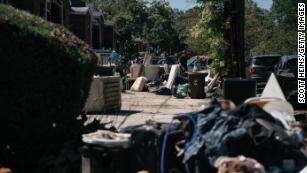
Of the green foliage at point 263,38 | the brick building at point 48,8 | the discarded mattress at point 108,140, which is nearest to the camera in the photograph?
the discarded mattress at point 108,140

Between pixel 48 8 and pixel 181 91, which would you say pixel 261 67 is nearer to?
pixel 181 91

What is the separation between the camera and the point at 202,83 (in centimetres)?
2036

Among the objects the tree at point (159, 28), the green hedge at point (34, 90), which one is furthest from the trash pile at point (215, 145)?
the tree at point (159, 28)

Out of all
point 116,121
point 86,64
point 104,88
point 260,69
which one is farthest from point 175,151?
point 260,69

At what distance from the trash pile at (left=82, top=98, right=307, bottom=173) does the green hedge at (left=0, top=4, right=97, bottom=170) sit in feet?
4.59

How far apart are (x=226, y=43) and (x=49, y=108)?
47.9 feet

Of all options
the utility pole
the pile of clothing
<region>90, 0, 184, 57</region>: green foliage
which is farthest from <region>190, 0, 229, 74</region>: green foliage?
<region>90, 0, 184, 57</region>: green foliage

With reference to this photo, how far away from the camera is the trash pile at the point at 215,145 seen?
462 cm

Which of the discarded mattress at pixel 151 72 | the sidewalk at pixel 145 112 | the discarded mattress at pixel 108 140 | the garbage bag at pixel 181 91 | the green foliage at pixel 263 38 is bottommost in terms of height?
the sidewalk at pixel 145 112

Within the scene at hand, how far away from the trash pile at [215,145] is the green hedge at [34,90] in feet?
4.59

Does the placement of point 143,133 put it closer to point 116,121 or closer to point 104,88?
point 116,121

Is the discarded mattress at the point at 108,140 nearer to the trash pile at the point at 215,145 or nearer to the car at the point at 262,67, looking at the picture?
the trash pile at the point at 215,145

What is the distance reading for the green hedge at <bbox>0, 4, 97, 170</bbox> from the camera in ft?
20.9

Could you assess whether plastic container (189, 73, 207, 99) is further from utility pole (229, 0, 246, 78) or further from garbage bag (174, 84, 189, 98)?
utility pole (229, 0, 246, 78)
